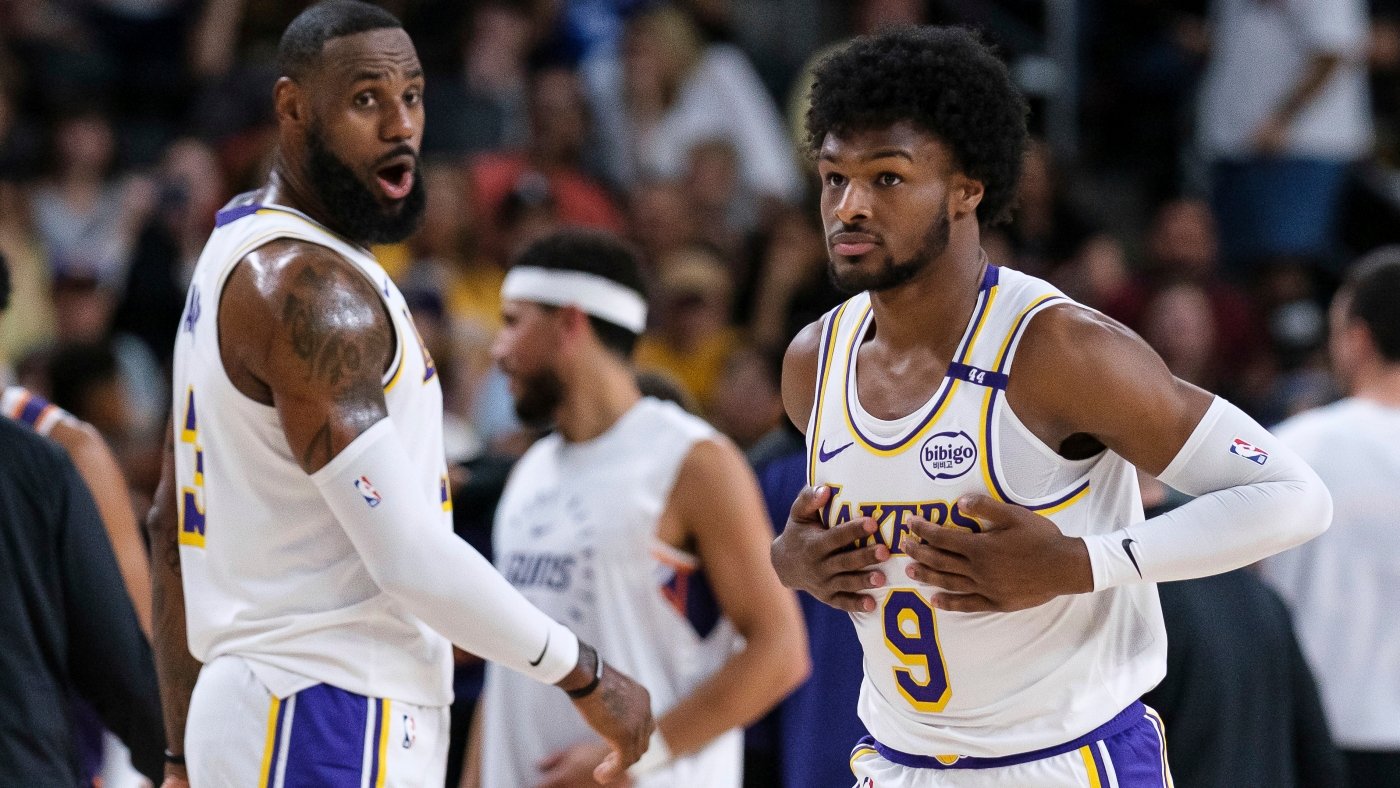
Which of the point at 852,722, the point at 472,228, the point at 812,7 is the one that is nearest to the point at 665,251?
the point at 472,228

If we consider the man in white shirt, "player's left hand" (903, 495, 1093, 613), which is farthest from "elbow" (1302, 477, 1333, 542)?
the man in white shirt

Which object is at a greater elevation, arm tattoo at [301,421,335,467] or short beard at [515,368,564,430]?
arm tattoo at [301,421,335,467]

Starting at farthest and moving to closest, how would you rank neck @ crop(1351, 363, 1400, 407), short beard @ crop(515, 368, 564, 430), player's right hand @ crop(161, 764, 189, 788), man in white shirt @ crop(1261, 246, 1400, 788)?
neck @ crop(1351, 363, 1400, 407) < man in white shirt @ crop(1261, 246, 1400, 788) < short beard @ crop(515, 368, 564, 430) < player's right hand @ crop(161, 764, 189, 788)

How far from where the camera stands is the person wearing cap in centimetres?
516

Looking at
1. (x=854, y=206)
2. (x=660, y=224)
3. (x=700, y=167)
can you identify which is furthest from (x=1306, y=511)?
(x=700, y=167)

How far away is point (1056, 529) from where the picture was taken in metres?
3.47

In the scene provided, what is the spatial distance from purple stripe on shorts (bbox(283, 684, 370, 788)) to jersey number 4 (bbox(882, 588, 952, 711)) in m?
1.19

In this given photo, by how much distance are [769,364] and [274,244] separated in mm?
4834

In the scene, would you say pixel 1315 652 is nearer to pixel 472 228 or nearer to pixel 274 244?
pixel 274 244

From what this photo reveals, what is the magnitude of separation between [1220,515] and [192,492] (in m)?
2.34

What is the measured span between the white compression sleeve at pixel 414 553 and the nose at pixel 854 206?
42.6 inches

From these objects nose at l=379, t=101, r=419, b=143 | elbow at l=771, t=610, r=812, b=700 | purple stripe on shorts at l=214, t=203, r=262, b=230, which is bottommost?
elbow at l=771, t=610, r=812, b=700

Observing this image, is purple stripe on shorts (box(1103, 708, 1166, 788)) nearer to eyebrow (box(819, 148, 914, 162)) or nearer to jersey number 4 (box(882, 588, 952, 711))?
jersey number 4 (box(882, 588, 952, 711))

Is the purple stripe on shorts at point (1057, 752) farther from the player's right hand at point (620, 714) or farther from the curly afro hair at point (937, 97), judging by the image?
the curly afro hair at point (937, 97)
